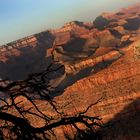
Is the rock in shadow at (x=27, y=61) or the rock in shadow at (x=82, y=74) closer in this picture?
the rock in shadow at (x=82, y=74)

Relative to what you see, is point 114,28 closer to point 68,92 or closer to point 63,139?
point 68,92

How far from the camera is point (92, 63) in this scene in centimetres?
11344

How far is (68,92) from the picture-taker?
88000mm

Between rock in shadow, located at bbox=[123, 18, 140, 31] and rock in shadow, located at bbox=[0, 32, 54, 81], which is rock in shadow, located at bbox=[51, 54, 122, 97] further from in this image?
rock in shadow, located at bbox=[123, 18, 140, 31]

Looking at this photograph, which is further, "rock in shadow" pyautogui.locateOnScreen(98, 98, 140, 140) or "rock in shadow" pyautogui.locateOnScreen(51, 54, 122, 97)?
"rock in shadow" pyautogui.locateOnScreen(51, 54, 122, 97)

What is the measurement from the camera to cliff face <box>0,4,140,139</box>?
241 feet

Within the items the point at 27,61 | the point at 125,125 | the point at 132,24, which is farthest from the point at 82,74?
the point at 132,24

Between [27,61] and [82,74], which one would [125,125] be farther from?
[27,61]

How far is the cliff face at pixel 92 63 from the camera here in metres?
73.4

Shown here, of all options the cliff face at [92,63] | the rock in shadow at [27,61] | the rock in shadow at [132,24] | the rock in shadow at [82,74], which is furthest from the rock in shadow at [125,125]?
the rock in shadow at [132,24]

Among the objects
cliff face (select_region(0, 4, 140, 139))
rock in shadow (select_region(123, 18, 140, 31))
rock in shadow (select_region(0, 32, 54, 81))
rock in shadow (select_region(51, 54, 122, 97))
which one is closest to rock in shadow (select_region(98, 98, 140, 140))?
cliff face (select_region(0, 4, 140, 139))

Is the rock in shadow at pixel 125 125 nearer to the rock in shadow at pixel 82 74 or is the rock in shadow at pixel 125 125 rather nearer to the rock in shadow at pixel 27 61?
the rock in shadow at pixel 82 74

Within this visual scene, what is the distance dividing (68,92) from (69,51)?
4781cm

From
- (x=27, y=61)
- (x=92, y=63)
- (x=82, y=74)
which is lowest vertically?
(x=27, y=61)
